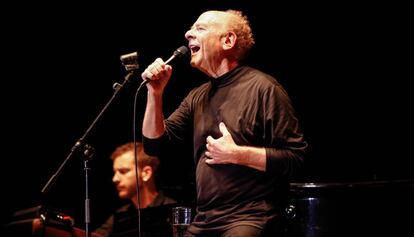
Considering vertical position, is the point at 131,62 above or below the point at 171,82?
above

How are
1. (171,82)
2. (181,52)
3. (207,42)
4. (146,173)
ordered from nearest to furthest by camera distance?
(181,52), (207,42), (146,173), (171,82)

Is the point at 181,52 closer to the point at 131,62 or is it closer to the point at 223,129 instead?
the point at 131,62

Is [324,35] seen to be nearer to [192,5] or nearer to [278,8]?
[278,8]

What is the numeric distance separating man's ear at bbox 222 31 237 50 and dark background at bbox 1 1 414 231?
1.82m

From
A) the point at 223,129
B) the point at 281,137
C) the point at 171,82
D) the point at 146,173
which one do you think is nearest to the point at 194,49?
the point at 223,129

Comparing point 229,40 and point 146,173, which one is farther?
point 146,173

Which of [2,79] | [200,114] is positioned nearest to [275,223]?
[200,114]

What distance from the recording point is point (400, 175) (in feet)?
15.7

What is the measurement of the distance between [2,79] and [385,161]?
3372mm

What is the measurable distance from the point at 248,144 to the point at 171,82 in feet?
9.53

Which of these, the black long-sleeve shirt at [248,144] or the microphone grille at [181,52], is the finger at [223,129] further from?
the microphone grille at [181,52]

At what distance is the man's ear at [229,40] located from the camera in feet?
10.4

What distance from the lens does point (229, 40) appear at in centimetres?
319

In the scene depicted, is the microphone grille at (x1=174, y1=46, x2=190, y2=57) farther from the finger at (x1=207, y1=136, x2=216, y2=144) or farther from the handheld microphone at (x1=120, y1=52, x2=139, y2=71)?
the finger at (x1=207, y1=136, x2=216, y2=144)
